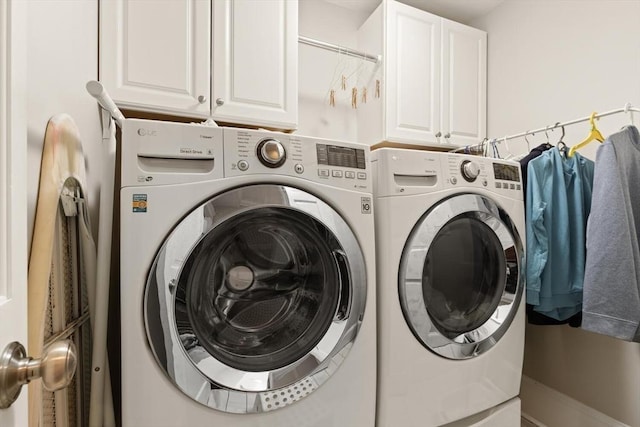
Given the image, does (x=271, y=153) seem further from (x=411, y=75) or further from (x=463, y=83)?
(x=463, y=83)

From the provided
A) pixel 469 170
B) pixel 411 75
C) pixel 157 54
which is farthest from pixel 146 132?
pixel 411 75

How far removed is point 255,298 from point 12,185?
0.60m

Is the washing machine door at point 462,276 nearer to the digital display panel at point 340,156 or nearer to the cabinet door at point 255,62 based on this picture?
the digital display panel at point 340,156

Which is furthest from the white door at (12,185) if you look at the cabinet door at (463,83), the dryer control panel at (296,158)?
the cabinet door at (463,83)

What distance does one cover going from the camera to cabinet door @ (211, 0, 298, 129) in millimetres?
1420

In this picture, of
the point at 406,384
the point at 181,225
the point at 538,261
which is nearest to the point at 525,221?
the point at 538,261

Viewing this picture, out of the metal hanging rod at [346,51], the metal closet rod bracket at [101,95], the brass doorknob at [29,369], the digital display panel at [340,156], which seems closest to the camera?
the brass doorknob at [29,369]

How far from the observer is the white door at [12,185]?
1.30 feet

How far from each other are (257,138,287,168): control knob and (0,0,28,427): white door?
1.56ft

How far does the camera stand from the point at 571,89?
1640 millimetres

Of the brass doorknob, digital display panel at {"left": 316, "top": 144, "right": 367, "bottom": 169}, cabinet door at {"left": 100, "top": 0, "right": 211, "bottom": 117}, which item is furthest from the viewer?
cabinet door at {"left": 100, "top": 0, "right": 211, "bottom": 117}

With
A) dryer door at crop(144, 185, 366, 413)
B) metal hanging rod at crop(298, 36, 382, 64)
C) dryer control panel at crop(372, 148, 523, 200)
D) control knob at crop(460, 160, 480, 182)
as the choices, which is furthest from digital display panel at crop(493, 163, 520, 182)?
metal hanging rod at crop(298, 36, 382, 64)

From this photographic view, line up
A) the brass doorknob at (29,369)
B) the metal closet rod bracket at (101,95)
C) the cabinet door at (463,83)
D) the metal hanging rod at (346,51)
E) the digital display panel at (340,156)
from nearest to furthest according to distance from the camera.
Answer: the brass doorknob at (29,369)
the metal closet rod bracket at (101,95)
the digital display panel at (340,156)
the metal hanging rod at (346,51)
the cabinet door at (463,83)

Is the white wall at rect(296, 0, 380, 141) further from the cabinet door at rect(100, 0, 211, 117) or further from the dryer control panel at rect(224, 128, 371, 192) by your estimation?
the dryer control panel at rect(224, 128, 371, 192)
